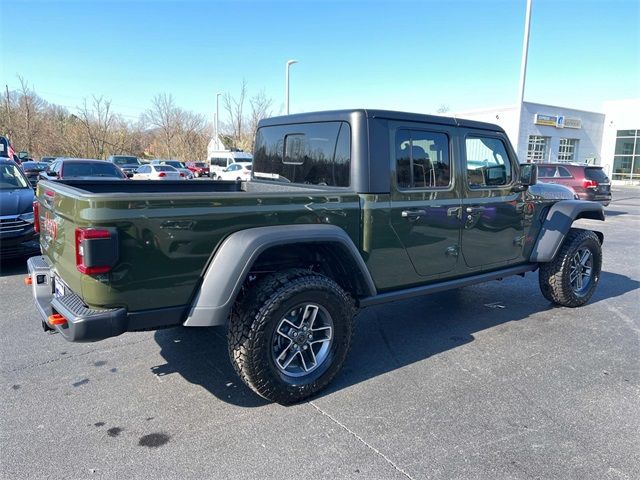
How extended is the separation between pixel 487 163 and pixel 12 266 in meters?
6.64

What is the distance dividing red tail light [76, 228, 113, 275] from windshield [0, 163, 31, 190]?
5675mm

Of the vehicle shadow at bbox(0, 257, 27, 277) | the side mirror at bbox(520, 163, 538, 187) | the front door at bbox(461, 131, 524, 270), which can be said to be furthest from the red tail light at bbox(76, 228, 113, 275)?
the vehicle shadow at bbox(0, 257, 27, 277)

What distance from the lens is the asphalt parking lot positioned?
2.54 meters

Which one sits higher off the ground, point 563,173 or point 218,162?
point 218,162

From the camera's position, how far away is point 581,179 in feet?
49.2

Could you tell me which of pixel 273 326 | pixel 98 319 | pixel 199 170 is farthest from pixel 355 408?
pixel 199 170

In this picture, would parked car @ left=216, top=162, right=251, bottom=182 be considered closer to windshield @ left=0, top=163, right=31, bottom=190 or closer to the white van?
the white van

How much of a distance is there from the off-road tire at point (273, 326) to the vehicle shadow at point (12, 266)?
193 inches

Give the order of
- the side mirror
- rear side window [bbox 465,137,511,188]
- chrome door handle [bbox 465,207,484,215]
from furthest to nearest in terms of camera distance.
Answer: the side mirror → rear side window [bbox 465,137,511,188] → chrome door handle [bbox 465,207,484,215]

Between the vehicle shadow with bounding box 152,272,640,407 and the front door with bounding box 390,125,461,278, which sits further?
the front door with bounding box 390,125,461,278

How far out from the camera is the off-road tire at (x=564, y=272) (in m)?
5.16

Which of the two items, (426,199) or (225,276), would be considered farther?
(426,199)

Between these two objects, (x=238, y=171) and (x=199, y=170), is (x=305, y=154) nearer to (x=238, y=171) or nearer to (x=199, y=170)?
(x=238, y=171)

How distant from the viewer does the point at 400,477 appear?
2447 mm
